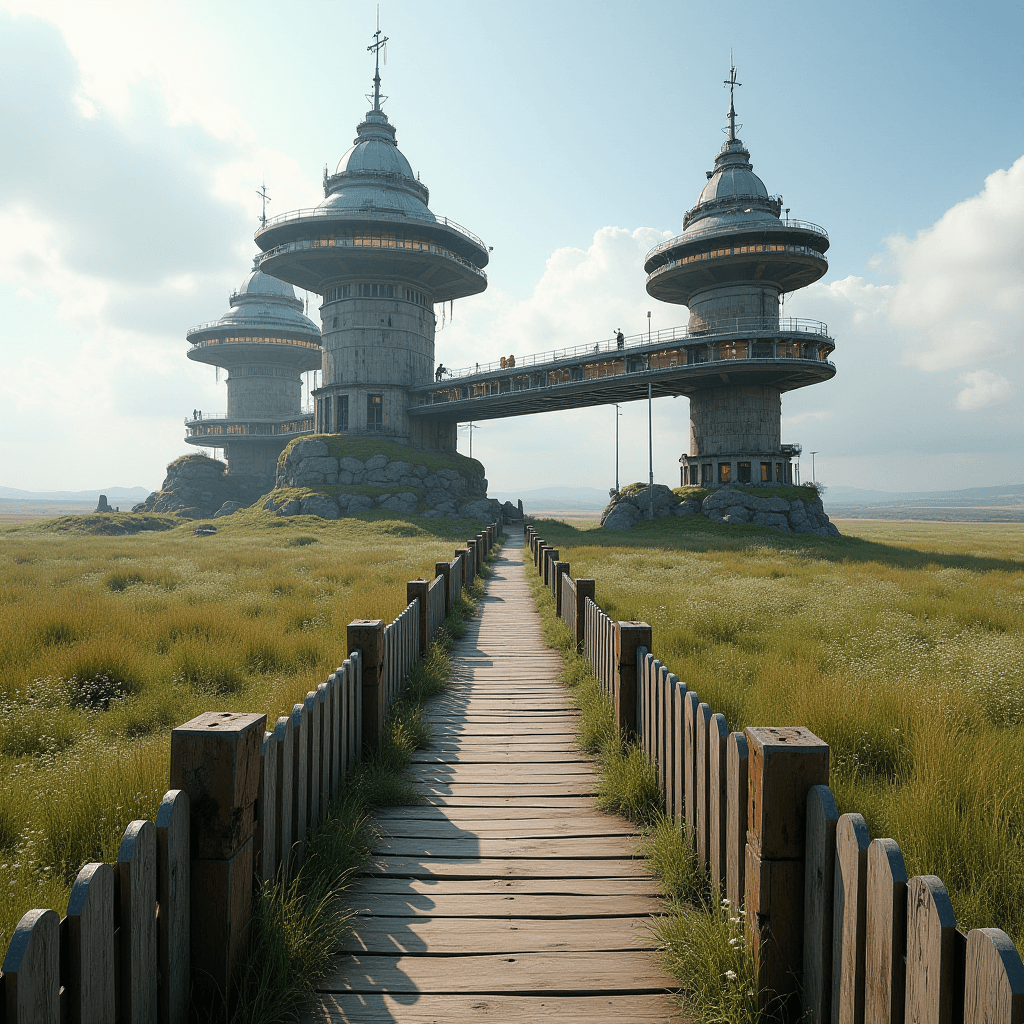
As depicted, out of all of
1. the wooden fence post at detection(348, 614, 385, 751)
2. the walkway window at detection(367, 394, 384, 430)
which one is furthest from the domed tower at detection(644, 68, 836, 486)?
the wooden fence post at detection(348, 614, 385, 751)

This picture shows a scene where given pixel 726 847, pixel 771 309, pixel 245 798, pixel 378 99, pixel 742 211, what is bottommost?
pixel 726 847

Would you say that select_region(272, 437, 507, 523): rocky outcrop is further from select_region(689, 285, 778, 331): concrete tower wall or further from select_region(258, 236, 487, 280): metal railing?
select_region(689, 285, 778, 331): concrete tower wall

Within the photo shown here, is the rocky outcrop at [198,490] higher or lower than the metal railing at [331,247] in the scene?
lower

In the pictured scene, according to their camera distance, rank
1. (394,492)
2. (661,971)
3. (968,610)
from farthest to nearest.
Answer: (394,492)
(968,610)
(661,971)

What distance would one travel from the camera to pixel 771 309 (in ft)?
178

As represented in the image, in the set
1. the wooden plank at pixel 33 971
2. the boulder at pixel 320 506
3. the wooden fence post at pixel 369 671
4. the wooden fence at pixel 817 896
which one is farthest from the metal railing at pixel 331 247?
the wooden plank at pixel 33 971

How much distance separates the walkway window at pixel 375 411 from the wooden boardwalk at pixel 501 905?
5913 centimetres

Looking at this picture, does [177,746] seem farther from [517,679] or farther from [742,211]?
[742,211]

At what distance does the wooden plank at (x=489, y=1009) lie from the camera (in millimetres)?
2744

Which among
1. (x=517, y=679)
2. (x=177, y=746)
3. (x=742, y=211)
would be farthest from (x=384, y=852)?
(x=742, y=211)

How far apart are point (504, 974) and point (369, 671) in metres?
2.82

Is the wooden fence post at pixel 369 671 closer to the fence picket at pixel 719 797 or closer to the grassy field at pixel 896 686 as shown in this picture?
the fence picket at pixel 719 797

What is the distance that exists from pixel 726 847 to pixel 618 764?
1803 mm

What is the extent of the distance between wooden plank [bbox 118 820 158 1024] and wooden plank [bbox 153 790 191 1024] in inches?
1.1
